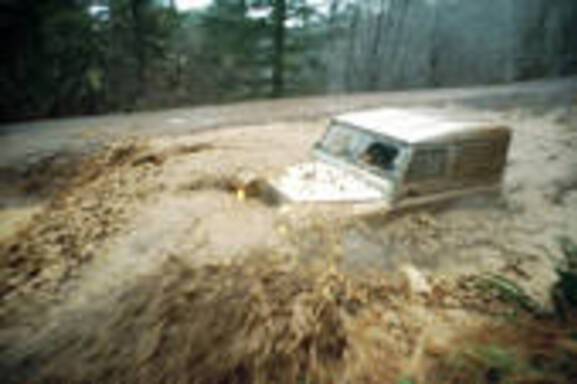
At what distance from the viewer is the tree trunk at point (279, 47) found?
1597 centimetres

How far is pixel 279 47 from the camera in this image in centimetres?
1675

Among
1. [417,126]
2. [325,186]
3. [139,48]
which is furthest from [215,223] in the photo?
[139,48]

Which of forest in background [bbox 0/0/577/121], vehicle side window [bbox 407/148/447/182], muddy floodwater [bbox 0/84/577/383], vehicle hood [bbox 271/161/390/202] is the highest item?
forest in background [bbox 0/0/577/121]

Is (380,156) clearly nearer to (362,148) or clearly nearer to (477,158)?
(362,148)

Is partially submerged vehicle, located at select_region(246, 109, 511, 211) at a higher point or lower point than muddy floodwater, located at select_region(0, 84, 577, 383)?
higher

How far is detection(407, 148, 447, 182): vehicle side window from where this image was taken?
4090mm

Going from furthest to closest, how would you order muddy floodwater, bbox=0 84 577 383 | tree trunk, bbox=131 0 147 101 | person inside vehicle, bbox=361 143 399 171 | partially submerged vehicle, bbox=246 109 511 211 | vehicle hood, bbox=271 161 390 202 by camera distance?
tree trunk, bbox=131 0 147 101 → person inside vehicle, bbox=361 143 399 171 → partially submerged vehicle, bbox=246 109 511 211 → vehicle hood, bbox=271 161 390 202 → muddy floodwater, bbox=0 84 577 383

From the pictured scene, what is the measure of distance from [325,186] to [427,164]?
1241 millimetres

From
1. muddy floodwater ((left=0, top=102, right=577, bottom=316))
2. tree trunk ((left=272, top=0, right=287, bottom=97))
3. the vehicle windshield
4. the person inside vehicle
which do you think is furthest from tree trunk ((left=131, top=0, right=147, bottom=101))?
the person inside vehicle

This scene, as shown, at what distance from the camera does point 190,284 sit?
293 cm

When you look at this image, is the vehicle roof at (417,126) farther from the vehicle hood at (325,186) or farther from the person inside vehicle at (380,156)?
the vehicle hood at (325,186)

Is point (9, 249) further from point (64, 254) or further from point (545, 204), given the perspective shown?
point (545, 204)

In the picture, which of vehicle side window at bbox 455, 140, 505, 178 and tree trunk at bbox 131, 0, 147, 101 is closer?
vehicle side window at bbox 455, 140, 505, 178

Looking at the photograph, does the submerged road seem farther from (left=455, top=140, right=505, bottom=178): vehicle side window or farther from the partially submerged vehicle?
(left=455, top=140, right=505, bottom=178): vehicle side window
